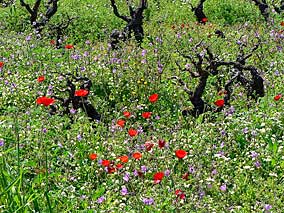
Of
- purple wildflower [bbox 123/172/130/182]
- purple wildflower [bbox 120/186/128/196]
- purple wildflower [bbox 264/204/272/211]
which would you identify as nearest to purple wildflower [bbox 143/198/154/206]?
purple wildflower [bbox 120/186/128/196]

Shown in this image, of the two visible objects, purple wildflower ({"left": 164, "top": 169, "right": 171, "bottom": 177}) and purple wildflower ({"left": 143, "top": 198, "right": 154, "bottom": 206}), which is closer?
purple wildflower ({"left": 143, "top": 198, "right": 154, "bottom": 206})

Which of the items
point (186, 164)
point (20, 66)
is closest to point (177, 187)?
point (186, 164)

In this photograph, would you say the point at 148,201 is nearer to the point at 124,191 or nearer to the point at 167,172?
the point at 124,191

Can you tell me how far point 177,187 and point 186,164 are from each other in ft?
2.29

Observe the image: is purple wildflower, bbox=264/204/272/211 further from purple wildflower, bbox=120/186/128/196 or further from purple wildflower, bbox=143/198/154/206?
purple wildflower, bbox=120/186/128/196

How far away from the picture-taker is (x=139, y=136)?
19.7 feet

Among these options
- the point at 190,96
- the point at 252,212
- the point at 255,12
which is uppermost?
the point at 255,12

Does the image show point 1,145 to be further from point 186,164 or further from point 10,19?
point 10,19

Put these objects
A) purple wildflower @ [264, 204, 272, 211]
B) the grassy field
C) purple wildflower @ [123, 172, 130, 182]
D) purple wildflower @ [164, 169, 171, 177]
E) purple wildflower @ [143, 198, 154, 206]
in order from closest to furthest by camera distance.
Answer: purple wildflower @ [264, 204, 272, 211] → purple wildflower @ [143, 198, 154, 206] → the grassy field → purple wildflower @ [123, 172, 130, 182] → purple wildflower @ [164, 169, 171, 177]

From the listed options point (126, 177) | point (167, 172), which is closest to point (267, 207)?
point (167, 172)

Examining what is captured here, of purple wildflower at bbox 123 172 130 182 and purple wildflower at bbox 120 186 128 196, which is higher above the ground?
purple wildflower at bbox 123 172 130 182

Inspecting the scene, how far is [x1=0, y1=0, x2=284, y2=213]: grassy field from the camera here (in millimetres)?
4641

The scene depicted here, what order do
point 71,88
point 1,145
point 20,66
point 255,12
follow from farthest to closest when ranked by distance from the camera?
point 255,12
point 20,66
point 71,88
point 1,145

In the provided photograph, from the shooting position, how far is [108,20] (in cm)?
1472
